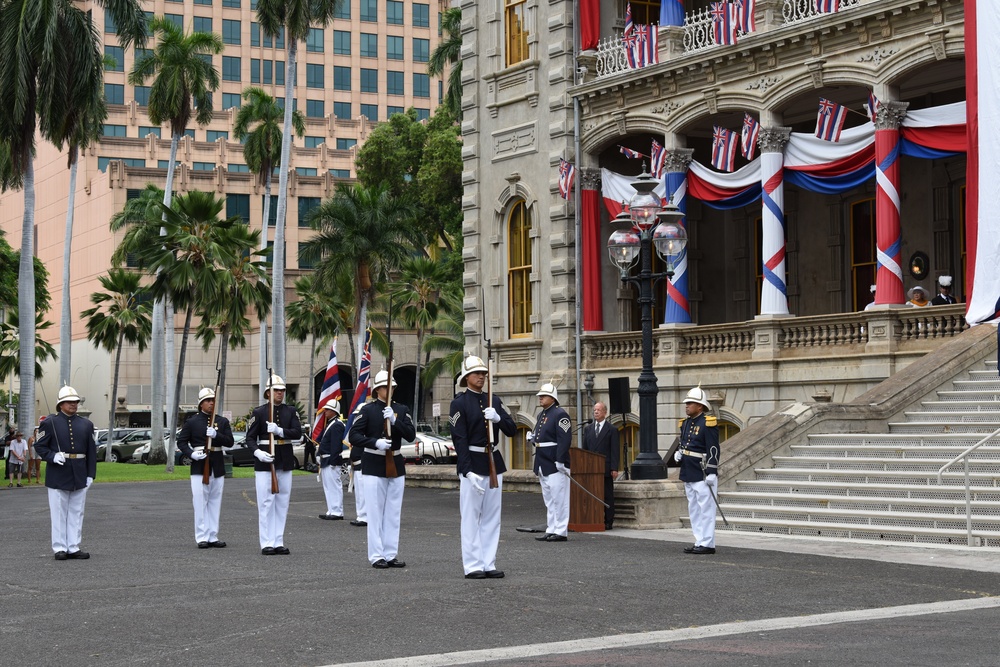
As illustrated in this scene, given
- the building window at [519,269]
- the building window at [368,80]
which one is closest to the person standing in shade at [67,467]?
the building window at [519,269]

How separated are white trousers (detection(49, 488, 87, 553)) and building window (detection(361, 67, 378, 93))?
92.1 m

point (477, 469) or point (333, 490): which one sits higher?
point (477, 469)

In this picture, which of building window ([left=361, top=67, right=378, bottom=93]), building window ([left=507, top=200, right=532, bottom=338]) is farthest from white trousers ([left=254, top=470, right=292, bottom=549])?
building window ([left=361, top=67, right=378, bottom=93])

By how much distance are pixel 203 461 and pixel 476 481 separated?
A: 216 inches

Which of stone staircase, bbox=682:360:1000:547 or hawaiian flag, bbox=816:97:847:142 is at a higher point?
hawaiian flag, bbox=816:97:847:142

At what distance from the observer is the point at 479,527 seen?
47.4 feet

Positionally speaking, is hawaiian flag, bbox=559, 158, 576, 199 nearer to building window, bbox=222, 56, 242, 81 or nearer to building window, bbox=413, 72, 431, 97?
building window, bbox=222, 56, 242, 81

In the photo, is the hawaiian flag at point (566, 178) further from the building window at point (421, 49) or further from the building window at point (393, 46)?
the building window at point (421, 49)

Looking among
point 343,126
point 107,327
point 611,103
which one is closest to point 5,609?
point 611,103

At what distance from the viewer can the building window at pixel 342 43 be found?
349 ft

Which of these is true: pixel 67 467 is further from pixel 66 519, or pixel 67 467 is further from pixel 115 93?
pixel 115 93

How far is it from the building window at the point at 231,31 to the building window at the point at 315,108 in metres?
6.71

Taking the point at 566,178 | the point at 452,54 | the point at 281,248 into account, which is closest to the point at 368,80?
the point at 452,54

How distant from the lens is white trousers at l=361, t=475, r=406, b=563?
50.8 feet
